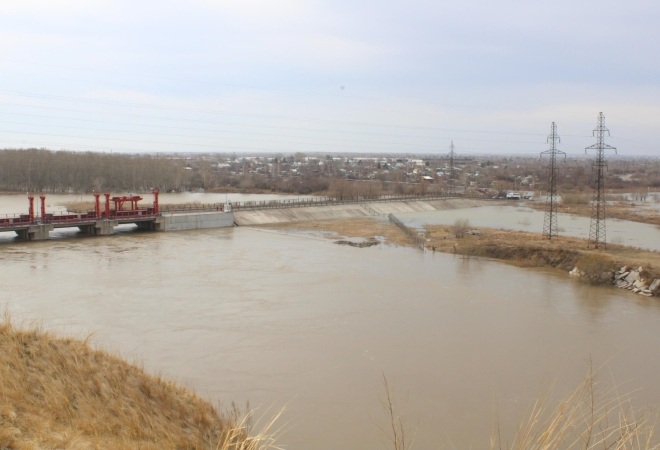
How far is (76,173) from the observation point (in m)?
63.4

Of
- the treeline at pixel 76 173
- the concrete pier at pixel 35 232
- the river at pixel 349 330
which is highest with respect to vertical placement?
the treeline at pixel 76 173

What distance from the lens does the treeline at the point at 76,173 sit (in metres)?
63.0

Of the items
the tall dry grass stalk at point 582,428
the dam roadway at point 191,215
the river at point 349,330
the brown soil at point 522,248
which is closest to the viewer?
the tall dry grass stalk at point 582,428

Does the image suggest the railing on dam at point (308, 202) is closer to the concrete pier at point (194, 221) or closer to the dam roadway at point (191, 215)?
the dam roadway at point (191, 215)

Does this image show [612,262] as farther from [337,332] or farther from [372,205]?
[372,205]

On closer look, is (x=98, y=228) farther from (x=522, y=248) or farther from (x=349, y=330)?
(x=522, y=248)

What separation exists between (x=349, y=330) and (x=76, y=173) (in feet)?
184

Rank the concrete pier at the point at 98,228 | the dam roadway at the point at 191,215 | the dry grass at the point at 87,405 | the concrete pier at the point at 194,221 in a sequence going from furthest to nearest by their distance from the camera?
the concrete pier at the point at 194,221 < the concrete pier at the point at 98,228 < the dam roadway at the point at 191,215 < the dry grass at the point at 87,405

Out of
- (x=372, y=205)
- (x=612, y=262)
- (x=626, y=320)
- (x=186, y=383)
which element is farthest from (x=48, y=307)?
(x=372, y=205)

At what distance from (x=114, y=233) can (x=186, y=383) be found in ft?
85.7

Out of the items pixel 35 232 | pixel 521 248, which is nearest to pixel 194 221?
pixel 35 232

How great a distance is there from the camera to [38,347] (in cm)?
905

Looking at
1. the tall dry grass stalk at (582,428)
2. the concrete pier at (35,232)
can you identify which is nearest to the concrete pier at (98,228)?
the concrete pier at (35,232)

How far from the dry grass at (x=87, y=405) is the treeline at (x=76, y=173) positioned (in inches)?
2209
